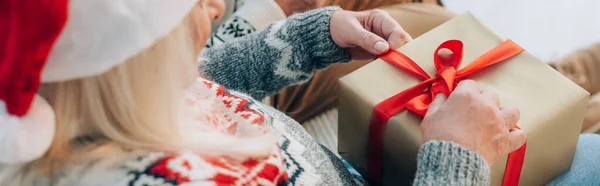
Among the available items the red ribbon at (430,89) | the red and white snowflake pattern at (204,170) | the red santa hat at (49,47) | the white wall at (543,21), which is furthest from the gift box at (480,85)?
the white wall at (543,21)

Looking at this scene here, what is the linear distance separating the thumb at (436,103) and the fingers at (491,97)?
0.04 metres

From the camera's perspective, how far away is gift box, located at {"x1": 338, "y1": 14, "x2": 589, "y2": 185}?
631mm

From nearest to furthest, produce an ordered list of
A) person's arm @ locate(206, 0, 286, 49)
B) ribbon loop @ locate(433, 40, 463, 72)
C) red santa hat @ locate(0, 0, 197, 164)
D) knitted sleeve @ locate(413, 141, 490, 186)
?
red santa hat @ locate(0, 0, 197, 164), knitted sleeve @ locate(413, 141, 490, 186), ribbon loop @ locate(433, 40, 463, 72), person's arm @ locate(206, 0, 286, 49)

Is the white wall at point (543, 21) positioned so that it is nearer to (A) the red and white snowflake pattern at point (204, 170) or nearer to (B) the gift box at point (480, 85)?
(B) the gift box at point (480, 85)

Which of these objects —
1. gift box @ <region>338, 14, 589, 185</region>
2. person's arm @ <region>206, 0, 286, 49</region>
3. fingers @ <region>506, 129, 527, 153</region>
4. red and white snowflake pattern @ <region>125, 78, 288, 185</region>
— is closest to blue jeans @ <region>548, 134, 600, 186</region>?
gift box @ <region>338, 14, 589, 185</region>

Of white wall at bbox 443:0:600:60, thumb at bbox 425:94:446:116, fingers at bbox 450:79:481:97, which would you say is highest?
fingers at bbox 450:79:481:97

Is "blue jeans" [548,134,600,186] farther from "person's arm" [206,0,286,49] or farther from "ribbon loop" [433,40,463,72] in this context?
"person's arm" [206,0,286,49]

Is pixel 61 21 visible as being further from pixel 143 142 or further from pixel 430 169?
pixel 430 169

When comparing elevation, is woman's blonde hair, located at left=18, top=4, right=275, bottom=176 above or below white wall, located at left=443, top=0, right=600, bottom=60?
above

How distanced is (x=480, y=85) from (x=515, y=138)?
8 centimetres

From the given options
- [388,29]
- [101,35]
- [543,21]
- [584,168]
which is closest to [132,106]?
[101,35]

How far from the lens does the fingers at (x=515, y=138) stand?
59 centimetres

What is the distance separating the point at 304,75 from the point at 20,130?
1.51 feet

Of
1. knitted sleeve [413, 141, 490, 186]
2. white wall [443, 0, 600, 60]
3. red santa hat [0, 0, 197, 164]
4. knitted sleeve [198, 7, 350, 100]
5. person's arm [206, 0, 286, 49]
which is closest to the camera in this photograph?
red santa hat [0, 0, 197, 164]
